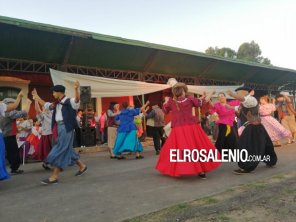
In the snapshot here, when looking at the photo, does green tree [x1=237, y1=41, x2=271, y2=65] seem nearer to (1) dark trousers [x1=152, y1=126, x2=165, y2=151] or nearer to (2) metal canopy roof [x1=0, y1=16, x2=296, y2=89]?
(2) metal canopy roof [x1=0, y1=16, x2=296, y2=89]

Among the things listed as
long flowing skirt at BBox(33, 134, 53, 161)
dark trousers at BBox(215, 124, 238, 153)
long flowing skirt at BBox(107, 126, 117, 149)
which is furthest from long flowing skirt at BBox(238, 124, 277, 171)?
long flowing skirt at BBox(33, 134, 53, 161)

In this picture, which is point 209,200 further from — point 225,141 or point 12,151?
point 12,151

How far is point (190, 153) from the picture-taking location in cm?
596

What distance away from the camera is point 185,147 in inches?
237

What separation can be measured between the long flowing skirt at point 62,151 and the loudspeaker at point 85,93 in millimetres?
5286

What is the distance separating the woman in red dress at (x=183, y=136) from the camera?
6035 millimetres

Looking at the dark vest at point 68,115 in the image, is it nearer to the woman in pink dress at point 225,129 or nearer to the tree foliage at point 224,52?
the woman in pink dress at point 225,129

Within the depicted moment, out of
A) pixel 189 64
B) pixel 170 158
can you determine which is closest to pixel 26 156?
pixel 170 158

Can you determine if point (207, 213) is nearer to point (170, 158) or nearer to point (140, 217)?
point (140, 217)

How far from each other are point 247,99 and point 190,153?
67.8 inches

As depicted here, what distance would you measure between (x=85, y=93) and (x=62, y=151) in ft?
18.7

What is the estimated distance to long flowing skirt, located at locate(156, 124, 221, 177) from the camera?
587 cm

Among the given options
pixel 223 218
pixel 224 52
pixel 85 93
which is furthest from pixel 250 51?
pixel 223 218

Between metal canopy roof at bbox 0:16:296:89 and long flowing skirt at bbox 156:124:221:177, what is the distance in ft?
22.1
